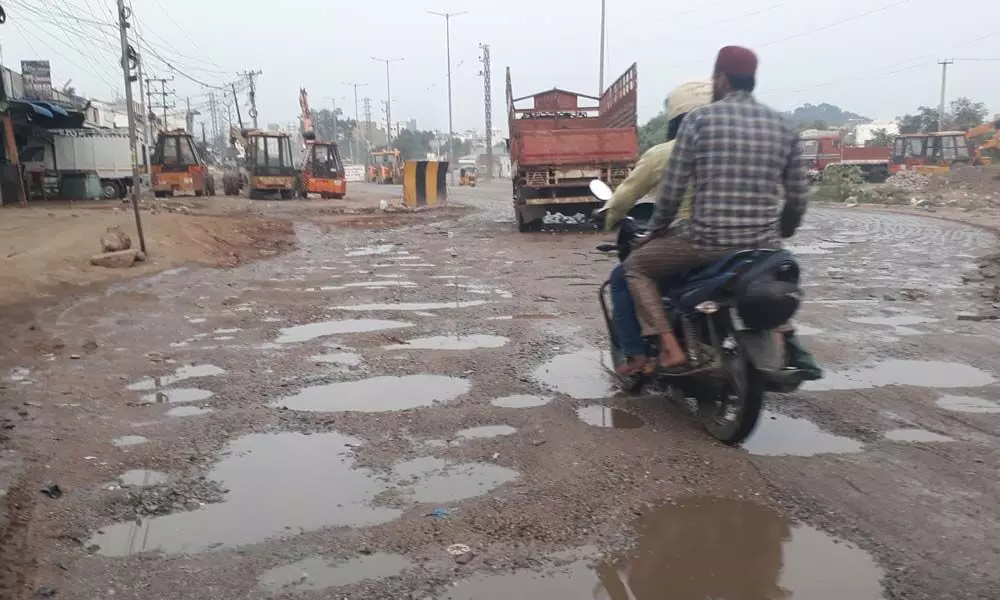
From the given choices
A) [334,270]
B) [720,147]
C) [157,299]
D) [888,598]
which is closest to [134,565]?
[888,598]

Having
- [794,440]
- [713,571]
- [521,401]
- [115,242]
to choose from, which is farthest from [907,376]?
[115,242]

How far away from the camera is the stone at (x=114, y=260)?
32.5 ft

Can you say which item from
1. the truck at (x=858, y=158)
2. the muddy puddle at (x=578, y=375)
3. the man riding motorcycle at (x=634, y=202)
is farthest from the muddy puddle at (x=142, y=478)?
the truck at (x=858, y=158)

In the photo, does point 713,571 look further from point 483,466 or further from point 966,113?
point 966,113

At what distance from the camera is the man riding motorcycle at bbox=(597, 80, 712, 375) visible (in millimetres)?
4250

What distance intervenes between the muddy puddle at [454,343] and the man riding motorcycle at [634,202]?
5.71ft

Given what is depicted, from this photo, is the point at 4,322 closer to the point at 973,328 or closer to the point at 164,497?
the point at 164,497

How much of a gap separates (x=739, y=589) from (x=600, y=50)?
33365 millimetres

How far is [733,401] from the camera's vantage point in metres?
3.92

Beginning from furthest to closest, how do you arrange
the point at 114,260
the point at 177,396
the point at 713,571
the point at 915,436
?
the point at 114,260 → the point at 177,396 → the point at 915,436 → the point at 713,571

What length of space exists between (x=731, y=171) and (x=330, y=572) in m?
2.49

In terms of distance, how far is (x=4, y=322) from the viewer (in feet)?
22.4

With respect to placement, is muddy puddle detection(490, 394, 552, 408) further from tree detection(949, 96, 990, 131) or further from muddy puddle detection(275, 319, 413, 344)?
tree detection(949, 96, 990, 131)

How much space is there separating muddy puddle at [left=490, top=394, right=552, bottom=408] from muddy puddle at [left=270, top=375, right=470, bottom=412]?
11.8 inches
